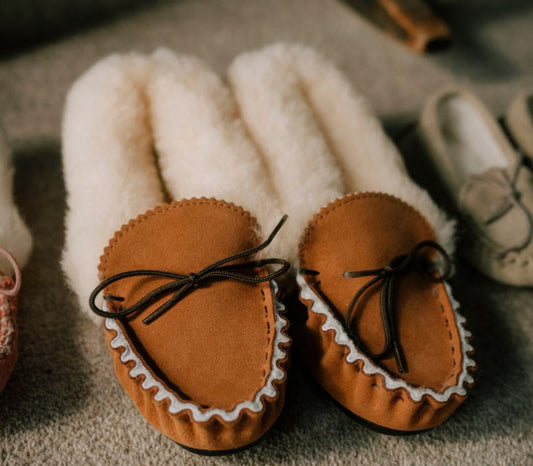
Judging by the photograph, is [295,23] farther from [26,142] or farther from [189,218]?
[189,218]

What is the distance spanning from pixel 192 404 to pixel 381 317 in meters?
0.24

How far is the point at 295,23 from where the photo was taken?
1202 millimetres

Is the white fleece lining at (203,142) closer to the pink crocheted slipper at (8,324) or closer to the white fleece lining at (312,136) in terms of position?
the white fleece lining at (312,136)

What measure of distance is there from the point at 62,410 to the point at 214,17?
925mm

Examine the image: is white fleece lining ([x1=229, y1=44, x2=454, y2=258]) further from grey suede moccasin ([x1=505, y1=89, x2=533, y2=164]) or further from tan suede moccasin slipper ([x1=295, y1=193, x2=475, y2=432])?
grey suede moccasin ([x1=505, y1=89, x2=533, y2=164])

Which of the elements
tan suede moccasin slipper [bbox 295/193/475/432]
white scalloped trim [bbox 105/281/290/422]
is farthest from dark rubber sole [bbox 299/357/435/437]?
white scalloped trim [bbox 105/281/290/422]

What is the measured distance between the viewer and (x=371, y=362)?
0.55 meters

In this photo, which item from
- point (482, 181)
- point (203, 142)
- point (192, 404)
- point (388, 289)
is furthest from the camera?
point (482, 181)

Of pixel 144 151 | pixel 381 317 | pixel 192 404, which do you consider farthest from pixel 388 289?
pixel 144 151

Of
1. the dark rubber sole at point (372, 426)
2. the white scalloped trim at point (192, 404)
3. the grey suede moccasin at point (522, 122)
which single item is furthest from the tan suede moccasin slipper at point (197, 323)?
the grey suede moccasin at point (522, 122)

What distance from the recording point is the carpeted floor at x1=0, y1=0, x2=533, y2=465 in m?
0.61

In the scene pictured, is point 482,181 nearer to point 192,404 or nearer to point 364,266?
point 364,266

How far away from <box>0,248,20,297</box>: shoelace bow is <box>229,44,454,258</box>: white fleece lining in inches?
13.1

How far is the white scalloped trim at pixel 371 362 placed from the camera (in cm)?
54
